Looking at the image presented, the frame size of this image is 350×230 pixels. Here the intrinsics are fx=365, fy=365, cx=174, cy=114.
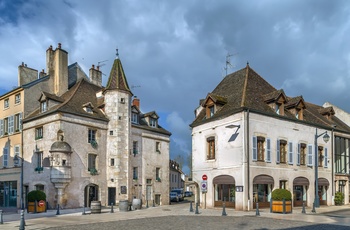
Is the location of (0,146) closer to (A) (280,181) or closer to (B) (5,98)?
(B) (5,98)

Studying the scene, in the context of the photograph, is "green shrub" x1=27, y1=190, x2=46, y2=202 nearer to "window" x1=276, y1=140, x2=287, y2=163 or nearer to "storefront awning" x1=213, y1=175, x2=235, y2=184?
"storefront awning" x1=213, y1=175, x2=235, y2=184

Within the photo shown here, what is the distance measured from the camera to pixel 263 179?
26.8m

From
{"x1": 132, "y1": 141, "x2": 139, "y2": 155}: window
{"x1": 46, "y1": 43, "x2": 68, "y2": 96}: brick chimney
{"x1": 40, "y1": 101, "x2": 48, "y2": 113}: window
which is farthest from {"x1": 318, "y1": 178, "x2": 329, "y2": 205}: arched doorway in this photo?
{"x1": 46, "y1": 43, "x2": 68, "y2": 96}: brick chimney

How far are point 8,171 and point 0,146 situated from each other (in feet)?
10.5

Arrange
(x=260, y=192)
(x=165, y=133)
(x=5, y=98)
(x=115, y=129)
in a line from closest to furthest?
(x=260, y=192) → (x=115, y=129) → (x=5, y=98) → (x=165, y=133)

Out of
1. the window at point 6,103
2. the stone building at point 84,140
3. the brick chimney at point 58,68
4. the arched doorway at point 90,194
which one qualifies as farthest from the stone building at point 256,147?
the window at point 6,103

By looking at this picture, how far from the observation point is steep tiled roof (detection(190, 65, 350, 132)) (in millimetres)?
27562

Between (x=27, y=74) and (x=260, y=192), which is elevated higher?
(x=27, y=74)

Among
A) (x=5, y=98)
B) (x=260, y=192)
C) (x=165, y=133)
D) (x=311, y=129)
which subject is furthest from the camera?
(x=165, y=133)

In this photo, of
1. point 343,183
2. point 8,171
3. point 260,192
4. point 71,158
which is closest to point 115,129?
point 71,158

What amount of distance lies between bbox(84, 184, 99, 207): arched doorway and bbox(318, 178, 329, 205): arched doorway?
19.5 metres

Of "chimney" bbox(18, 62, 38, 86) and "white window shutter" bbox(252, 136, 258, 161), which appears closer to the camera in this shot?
"white window shutter" bbox(252, 136, 258, 161)

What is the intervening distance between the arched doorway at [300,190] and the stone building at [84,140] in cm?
1456

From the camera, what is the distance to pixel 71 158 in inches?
1209
